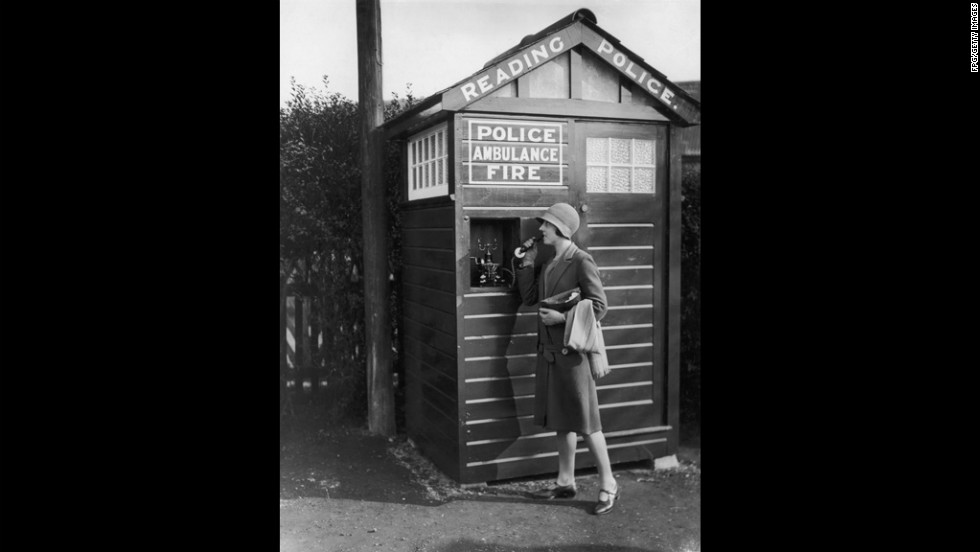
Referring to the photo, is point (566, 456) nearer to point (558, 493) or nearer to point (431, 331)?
point (558, 493)

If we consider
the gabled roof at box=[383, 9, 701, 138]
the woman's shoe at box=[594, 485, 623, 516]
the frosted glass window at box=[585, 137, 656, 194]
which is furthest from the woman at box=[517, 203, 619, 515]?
the gabled roof at box=[383, 9, 701, 138]

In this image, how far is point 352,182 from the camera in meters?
4.22

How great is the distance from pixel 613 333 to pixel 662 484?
0.86m

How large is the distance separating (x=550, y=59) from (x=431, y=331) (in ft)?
5.04

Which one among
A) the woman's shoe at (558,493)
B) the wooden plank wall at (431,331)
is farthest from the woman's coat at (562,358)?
the wooden plank wall at (431,331)

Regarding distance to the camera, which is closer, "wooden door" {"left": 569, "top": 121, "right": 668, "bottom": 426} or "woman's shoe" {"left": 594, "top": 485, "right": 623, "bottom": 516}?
"woman's shoe" {"left": 594, "top": 485, "right": 623, "bottom": 516}

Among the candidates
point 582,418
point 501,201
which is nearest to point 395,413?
point 582,418

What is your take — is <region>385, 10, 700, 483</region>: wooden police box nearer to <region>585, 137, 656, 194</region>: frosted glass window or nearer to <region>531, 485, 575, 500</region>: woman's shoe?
<region>585, 137, 656, 194</region>: frosted glass window

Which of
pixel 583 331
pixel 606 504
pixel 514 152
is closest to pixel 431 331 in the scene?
pixel 583 331

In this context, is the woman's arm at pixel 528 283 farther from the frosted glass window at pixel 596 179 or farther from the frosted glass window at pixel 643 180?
the frosted glass window at pixel 643 180

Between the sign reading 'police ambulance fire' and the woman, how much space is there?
210 millimetres

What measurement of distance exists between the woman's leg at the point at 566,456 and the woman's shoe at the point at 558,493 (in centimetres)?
3

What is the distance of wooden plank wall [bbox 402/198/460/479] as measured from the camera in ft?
13.7
